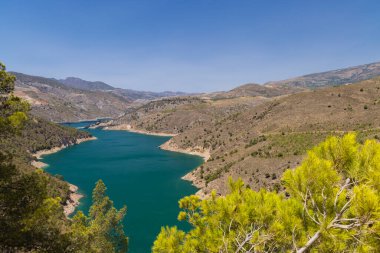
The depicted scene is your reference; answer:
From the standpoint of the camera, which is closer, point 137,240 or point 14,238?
point 14,238

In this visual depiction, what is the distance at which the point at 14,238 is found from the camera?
10.0 metres

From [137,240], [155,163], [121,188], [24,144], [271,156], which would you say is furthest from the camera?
[24,144]

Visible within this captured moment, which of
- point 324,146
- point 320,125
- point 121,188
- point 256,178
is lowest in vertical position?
point 121,188

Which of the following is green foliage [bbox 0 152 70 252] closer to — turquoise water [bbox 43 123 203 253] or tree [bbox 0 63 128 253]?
tree [bbox 0 63 128 253]

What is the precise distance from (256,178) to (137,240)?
24906 mm

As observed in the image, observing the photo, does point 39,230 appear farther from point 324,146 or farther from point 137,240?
point 137,240

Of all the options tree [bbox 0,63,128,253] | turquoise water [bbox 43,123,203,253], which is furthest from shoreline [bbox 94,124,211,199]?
tree [bbox 0,63,128,253]

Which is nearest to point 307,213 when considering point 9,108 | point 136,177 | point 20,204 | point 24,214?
point 24,214

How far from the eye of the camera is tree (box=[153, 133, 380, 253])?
762 cm

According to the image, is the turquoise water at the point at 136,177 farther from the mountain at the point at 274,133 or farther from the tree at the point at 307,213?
the tree at the point at 307,213

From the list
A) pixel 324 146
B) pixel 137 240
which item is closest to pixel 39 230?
pixel 324 146

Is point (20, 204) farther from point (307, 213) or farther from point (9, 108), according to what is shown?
point (307, 213)

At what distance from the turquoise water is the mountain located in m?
6.97

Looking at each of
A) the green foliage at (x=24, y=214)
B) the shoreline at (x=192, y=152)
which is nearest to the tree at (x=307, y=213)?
the green foliage at (x=24, y=214)
